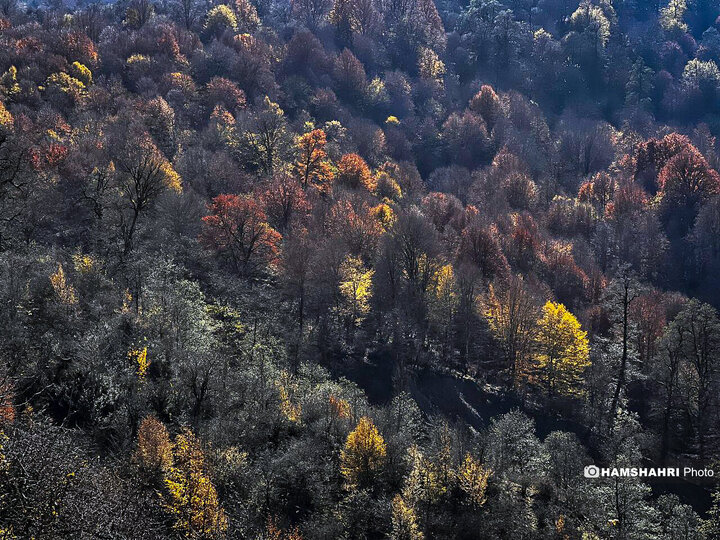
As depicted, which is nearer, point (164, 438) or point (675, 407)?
point (164, 438)

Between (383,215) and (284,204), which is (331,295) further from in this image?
(383,215)

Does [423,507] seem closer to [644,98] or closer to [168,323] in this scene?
[168,323]

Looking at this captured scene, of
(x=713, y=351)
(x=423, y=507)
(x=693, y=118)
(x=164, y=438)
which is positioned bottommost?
(x=423, y=507)

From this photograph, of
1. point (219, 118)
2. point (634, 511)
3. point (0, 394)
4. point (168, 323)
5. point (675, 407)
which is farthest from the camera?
point (219, 118)

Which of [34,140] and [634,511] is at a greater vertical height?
[34,140]

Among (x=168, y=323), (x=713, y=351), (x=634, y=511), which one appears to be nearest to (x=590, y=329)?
(x=713, y=351)

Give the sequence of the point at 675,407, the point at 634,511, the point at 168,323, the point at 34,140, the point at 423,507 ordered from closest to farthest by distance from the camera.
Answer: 1. the point at 634,511
2. the point at 423,507
3. the point at 168,323
4. the point at 675,407
5. the point at 34,140

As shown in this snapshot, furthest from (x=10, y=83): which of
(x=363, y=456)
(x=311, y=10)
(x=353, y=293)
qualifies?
(x=311, y=10)
